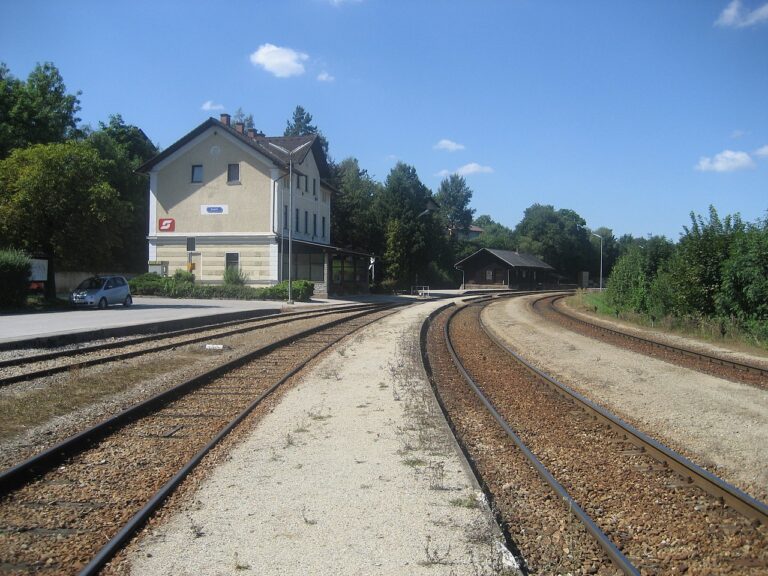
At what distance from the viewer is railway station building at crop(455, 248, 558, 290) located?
72562 millimetres

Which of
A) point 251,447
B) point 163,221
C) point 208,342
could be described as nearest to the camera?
point 251,447

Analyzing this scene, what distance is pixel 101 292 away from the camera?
27484 millimetres

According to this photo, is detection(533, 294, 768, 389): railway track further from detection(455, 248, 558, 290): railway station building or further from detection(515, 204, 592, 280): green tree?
detection(515, 204, 592, 280): green tree

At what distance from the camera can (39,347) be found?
14.1m

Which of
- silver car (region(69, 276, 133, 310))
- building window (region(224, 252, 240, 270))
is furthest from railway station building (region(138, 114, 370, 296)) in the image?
silver car (region(69, 276, 133, 310))

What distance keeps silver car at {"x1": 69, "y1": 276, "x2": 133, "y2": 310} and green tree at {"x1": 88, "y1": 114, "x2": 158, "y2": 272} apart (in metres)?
19.1

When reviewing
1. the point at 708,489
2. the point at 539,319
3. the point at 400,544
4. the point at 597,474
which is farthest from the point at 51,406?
the point at 539,319

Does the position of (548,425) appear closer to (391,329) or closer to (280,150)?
(391,329)

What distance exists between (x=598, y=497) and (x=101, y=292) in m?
26.1

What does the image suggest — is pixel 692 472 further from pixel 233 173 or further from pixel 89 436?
pixel 233 173

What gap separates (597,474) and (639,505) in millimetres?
828

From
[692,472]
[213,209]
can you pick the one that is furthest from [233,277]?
[692,472]

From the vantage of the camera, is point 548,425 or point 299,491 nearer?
point 299,491

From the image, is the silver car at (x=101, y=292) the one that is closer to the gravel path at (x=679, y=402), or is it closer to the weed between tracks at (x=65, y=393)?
the weed between tracks at (x=65, y=393)
